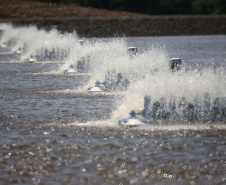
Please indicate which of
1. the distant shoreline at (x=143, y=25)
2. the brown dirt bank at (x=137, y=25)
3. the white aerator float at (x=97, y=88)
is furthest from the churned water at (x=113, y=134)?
the distant shoreline at (x=143, y=25)

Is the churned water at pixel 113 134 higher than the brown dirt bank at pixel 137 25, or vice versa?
the brown dirt bank at pixel 137 25

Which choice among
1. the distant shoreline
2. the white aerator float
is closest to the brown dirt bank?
the distant shoreline

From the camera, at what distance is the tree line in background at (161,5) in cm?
11877

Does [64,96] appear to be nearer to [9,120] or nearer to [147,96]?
[9,120]

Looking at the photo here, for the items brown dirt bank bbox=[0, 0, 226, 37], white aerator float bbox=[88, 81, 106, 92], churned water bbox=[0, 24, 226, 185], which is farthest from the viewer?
brown dirt bank bbox=[0, 0, 226, 37]

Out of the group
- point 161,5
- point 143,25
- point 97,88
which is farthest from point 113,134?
point 161,5

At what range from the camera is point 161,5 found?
4833 inches

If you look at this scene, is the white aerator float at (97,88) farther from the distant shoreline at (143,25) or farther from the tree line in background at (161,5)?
the tree line in background at (161,5)

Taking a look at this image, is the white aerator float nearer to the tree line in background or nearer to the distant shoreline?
the distant shoreline

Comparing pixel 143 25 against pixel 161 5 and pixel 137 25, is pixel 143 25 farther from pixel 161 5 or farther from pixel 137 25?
pixel 161 5

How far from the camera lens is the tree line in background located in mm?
118769

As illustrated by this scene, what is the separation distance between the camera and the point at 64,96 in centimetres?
2583

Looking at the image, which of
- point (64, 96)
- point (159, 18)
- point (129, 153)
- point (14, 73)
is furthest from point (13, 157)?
point (159, 18)

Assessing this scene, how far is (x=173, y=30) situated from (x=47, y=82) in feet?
232
